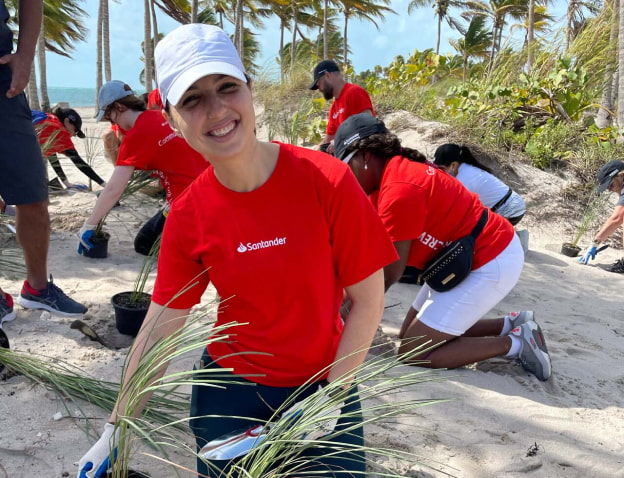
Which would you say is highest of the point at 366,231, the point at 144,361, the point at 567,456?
the point at 366,231

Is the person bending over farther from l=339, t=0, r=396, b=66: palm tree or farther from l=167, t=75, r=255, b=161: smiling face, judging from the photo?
l=339, t=0, r=396, b=66: palm tree

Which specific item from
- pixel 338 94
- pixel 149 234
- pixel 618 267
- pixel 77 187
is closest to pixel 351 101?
pixel 338 94

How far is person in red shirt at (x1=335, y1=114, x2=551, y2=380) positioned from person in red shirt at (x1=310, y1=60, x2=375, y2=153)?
2.77 metres

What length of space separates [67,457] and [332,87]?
4.45 meters

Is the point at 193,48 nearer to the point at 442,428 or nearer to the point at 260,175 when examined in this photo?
the point at 260,175

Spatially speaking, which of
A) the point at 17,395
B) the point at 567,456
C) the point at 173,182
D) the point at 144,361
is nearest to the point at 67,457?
the point at 17,395

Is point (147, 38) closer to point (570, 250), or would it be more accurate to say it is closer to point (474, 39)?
point (570, 250)

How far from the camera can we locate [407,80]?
33.1ft

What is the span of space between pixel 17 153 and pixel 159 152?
3.17 ft

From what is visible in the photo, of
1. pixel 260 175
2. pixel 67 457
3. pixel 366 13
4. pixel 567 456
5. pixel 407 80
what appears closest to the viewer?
pixel 260 175

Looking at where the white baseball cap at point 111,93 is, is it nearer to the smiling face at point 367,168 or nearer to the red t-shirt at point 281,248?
the smiling face at point 367,168

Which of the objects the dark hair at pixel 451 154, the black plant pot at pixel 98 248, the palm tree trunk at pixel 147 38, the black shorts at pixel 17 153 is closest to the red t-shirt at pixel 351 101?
the dark hair at pixel 451 154

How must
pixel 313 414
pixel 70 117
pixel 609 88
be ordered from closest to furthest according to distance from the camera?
pixel 313 414 < pixel 70 117 < pixel 609 88

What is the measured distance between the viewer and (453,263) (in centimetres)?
243
